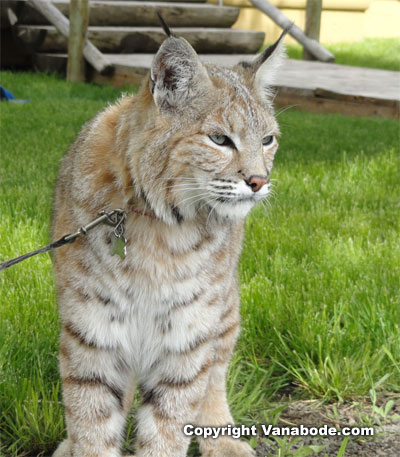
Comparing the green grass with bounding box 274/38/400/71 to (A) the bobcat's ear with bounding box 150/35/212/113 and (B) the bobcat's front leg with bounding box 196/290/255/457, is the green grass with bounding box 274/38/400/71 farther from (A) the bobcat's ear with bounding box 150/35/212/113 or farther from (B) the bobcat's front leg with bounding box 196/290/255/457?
(A) the bobcat's ear with bounding box 150/35/212/113

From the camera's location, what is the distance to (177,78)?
2.20 metres

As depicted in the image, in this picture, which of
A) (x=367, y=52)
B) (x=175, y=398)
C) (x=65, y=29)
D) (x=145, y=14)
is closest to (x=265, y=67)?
(x=175, y=398)

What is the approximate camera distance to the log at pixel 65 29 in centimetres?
877

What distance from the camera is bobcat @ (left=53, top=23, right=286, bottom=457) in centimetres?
217

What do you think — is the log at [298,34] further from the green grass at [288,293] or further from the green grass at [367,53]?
the green grass at [288,293]

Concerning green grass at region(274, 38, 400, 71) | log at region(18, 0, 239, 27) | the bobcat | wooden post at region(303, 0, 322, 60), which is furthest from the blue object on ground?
green grass at region(274, 38, 400, 71)

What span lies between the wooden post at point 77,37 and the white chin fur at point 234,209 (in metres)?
6.84

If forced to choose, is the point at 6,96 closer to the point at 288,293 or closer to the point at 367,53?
the point at 288,293

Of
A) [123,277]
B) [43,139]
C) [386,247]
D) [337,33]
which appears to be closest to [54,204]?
[123,277]

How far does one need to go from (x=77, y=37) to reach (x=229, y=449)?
23.3ft

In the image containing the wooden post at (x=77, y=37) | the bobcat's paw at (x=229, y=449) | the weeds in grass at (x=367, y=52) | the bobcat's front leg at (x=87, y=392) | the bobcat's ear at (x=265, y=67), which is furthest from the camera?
the weeds in grass at (x=367, y=52)

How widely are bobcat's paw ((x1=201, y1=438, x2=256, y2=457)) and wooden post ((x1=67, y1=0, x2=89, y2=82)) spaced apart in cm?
690

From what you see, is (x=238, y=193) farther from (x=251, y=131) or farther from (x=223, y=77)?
(x=223, y=77)

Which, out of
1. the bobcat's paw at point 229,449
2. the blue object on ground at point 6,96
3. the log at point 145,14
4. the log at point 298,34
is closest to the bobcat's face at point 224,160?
the bobcat's paw at point 229,449
